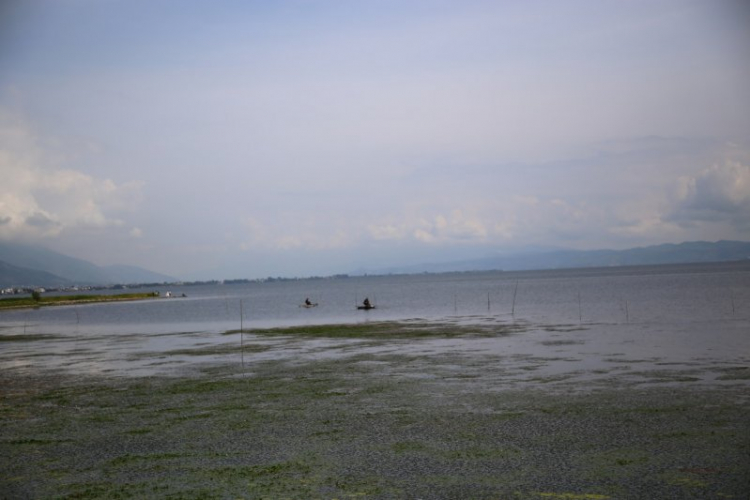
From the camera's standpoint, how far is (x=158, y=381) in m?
26.9

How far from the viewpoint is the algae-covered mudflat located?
12.5 metres

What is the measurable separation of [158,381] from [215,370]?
3207mm

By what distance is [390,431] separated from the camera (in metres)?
16.6

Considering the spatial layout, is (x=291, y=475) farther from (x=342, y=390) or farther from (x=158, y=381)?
(x=158, y=381)

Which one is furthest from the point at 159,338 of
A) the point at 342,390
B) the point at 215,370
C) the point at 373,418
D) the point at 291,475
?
the point at 291,475

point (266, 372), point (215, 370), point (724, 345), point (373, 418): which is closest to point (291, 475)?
point (373, 418)

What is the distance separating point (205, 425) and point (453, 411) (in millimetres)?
6859

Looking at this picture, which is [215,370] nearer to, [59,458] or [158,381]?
[158,381]

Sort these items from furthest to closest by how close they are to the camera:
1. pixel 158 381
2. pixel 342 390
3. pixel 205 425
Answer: pixel 158 381 < pixel 342 390 < pixel 205 425

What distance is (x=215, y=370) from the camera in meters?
29.7

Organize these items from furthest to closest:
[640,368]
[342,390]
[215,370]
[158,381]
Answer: [215,370] → [158,381] → [640,368] → [342,390]

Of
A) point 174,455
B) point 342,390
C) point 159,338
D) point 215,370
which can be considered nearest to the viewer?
point 174,455

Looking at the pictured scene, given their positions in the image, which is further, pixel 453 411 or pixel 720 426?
pixel 453 411

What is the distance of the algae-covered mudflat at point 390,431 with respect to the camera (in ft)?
40.9
